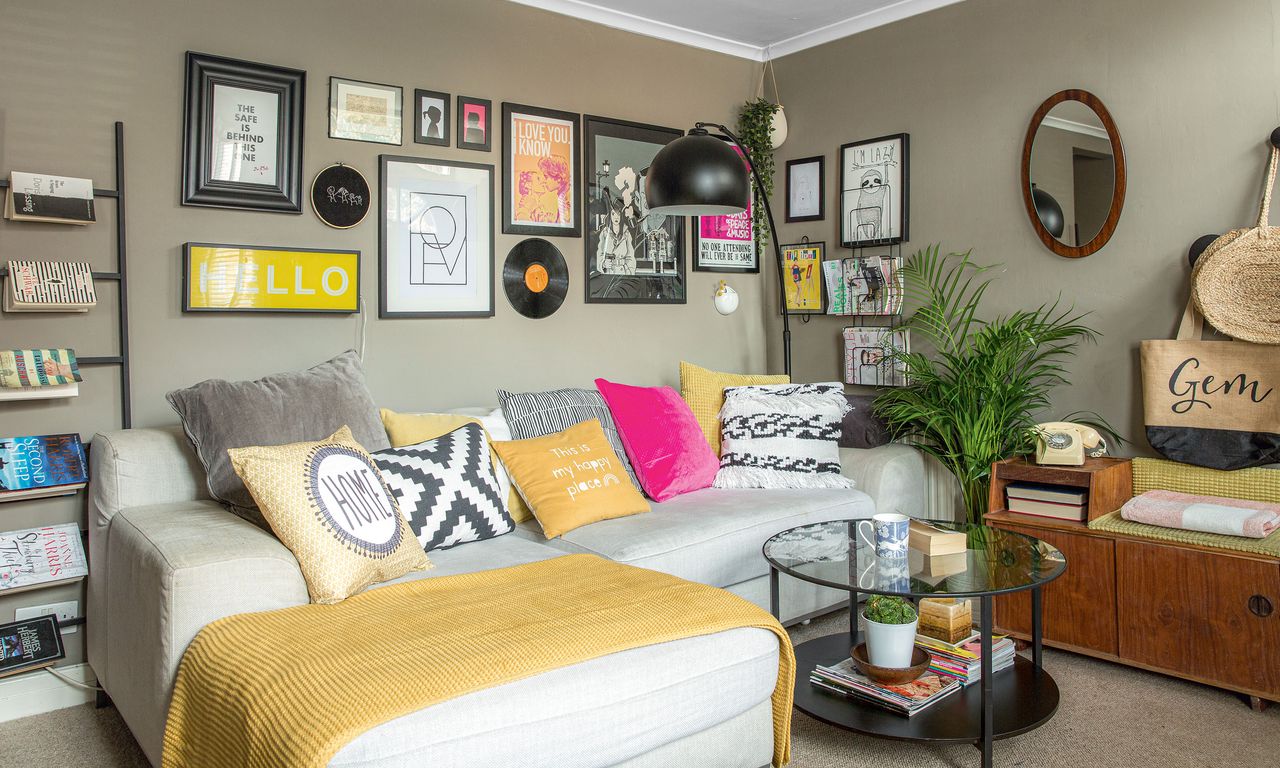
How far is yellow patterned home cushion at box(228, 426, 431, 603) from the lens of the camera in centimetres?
213

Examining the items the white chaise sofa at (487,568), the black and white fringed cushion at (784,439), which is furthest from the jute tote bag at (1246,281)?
the white chaise sofa at (487,568)

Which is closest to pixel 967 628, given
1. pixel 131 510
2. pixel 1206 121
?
pixel 1206 121

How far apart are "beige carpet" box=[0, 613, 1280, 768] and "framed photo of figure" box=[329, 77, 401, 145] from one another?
2062 mm

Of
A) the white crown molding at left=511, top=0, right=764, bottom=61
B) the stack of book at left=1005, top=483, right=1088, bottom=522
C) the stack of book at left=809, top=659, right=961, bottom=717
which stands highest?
the white crown molding at left=511, top=0, right=764, bottom=61

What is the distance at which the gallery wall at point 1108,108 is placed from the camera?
3.13 m

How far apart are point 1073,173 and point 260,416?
3035 mm

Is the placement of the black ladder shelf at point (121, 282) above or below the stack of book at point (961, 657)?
above

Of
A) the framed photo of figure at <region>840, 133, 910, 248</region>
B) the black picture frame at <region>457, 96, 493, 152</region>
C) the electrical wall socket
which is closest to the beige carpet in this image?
the electrical wall socket

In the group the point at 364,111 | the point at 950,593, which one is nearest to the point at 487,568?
the point at 950,593

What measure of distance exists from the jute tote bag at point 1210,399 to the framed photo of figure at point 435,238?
2.51 meters

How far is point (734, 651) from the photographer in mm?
1989

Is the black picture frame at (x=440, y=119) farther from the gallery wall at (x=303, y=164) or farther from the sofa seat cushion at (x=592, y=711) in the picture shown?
the sofa seat cushion at (x=592, y=711)

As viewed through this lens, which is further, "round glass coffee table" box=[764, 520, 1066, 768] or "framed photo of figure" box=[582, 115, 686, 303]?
"framed photo of figure" box=[582, 115, 686, 303]

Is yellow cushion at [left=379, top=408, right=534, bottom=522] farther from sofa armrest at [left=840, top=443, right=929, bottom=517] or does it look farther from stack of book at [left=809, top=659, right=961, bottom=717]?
sofa armrest at [left=840, top=443, right=929, bottom=517]
